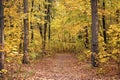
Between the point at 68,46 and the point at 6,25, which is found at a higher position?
the point at 6,25

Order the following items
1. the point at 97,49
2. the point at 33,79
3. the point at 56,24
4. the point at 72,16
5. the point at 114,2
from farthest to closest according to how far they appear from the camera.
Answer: the point at 56,24
the point at 72,16
the point at 114,2
the point at 97,49
the point at 33,79

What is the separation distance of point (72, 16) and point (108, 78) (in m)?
17.7

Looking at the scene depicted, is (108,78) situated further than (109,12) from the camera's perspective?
No

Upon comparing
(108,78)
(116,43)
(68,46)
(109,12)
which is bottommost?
(68,46)

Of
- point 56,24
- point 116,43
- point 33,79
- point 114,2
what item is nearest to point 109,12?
point 114,2

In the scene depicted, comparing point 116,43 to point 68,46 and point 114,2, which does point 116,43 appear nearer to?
point 114,2

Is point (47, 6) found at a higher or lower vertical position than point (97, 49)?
higher

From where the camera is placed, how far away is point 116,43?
1394 cm

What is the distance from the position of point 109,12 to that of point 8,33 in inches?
344

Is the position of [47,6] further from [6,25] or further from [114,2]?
[6,25]

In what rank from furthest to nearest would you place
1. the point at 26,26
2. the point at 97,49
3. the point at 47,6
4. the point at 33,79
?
the point at 47,6 < the point at 26,26 < the point at 97,49 < the point at 33,79

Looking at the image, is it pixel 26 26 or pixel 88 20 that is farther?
pixel 88 20

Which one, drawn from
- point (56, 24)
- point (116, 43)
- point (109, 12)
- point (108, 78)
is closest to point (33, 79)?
point (108, 78)

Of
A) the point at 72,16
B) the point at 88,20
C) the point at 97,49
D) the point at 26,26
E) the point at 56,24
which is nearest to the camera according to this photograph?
the point at 97,49
